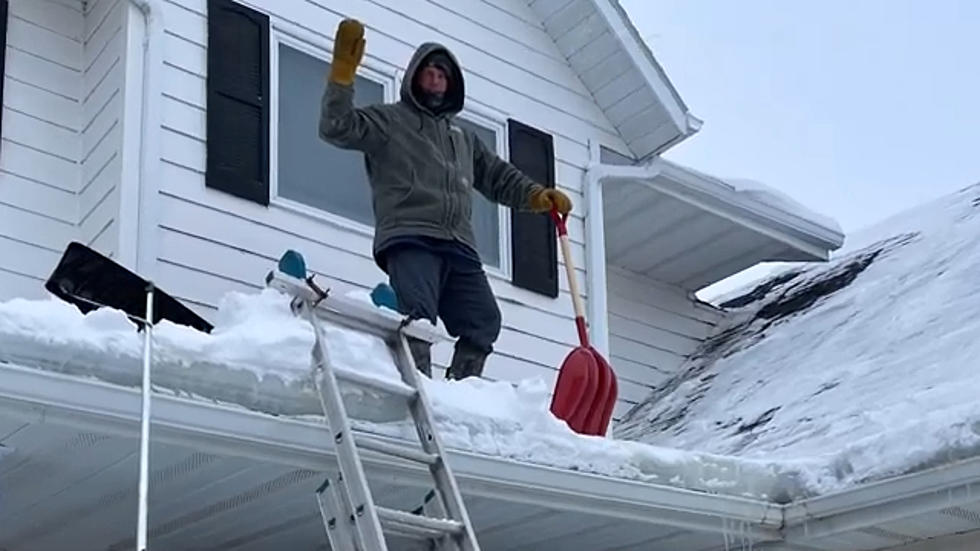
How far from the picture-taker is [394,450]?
13.9 feet

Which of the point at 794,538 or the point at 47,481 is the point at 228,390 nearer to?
the point at 47,481

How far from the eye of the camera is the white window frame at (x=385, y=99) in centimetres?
633

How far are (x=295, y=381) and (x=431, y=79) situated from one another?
198 cm

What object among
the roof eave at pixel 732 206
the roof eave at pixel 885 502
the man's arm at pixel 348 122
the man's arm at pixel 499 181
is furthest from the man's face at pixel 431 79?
the roof eave at pixel 885 502

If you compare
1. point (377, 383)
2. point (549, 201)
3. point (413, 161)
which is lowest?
point (377, 383)

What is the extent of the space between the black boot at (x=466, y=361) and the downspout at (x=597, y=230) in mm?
1578

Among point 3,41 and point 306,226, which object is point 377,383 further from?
point 3,41

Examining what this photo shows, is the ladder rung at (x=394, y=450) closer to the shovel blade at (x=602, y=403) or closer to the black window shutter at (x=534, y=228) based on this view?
the shovel blade at (x=602, y=403)

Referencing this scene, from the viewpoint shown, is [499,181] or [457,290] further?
[499,181]

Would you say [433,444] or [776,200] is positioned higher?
[776,200]

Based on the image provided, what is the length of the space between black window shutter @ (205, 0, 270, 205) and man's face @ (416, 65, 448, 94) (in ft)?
2.66

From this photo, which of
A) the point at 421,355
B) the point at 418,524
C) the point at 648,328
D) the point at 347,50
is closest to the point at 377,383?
the point at 418,524

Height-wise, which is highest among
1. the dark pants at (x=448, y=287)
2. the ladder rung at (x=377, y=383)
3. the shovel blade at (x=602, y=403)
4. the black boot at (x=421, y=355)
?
the dark pants at (x=448, y=287)

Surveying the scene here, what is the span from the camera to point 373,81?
6898 millimetres
